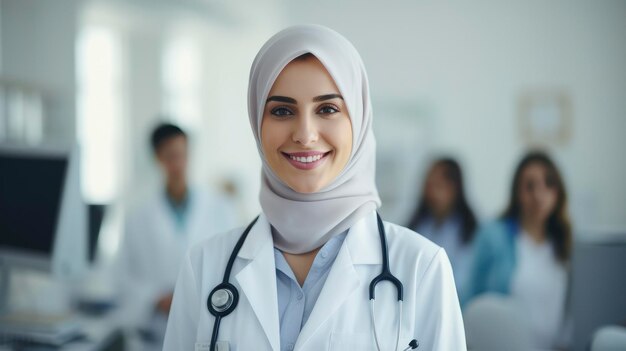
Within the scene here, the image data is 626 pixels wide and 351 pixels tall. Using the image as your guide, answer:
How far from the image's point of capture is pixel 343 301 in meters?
0.89

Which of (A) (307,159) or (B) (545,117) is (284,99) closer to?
(A) (307,159)

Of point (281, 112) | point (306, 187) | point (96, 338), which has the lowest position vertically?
point (96, 338)

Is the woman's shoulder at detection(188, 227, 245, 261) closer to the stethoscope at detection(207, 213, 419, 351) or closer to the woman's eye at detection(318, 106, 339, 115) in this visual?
the stethoscope at detection(207, 213, 419, 351)

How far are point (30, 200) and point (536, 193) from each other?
1839mm

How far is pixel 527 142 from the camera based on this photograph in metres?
4.11

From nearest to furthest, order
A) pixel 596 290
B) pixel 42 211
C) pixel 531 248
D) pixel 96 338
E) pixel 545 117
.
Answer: pixel 596 290 < pixel 42 211 < pixel 96 338 < pixel 531 248 < pixel 545 117

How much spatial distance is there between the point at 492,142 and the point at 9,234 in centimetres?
336

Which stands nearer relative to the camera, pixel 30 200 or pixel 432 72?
pixel 30 200

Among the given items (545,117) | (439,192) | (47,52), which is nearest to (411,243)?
(439,192)

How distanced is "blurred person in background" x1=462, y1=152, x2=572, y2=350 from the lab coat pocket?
52.3 inches

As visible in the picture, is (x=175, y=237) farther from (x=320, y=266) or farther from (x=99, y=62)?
(x=99, y=62)

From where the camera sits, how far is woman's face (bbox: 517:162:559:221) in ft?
7.39

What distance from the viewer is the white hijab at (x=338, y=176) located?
2.88 ft

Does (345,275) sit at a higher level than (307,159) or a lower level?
lower
